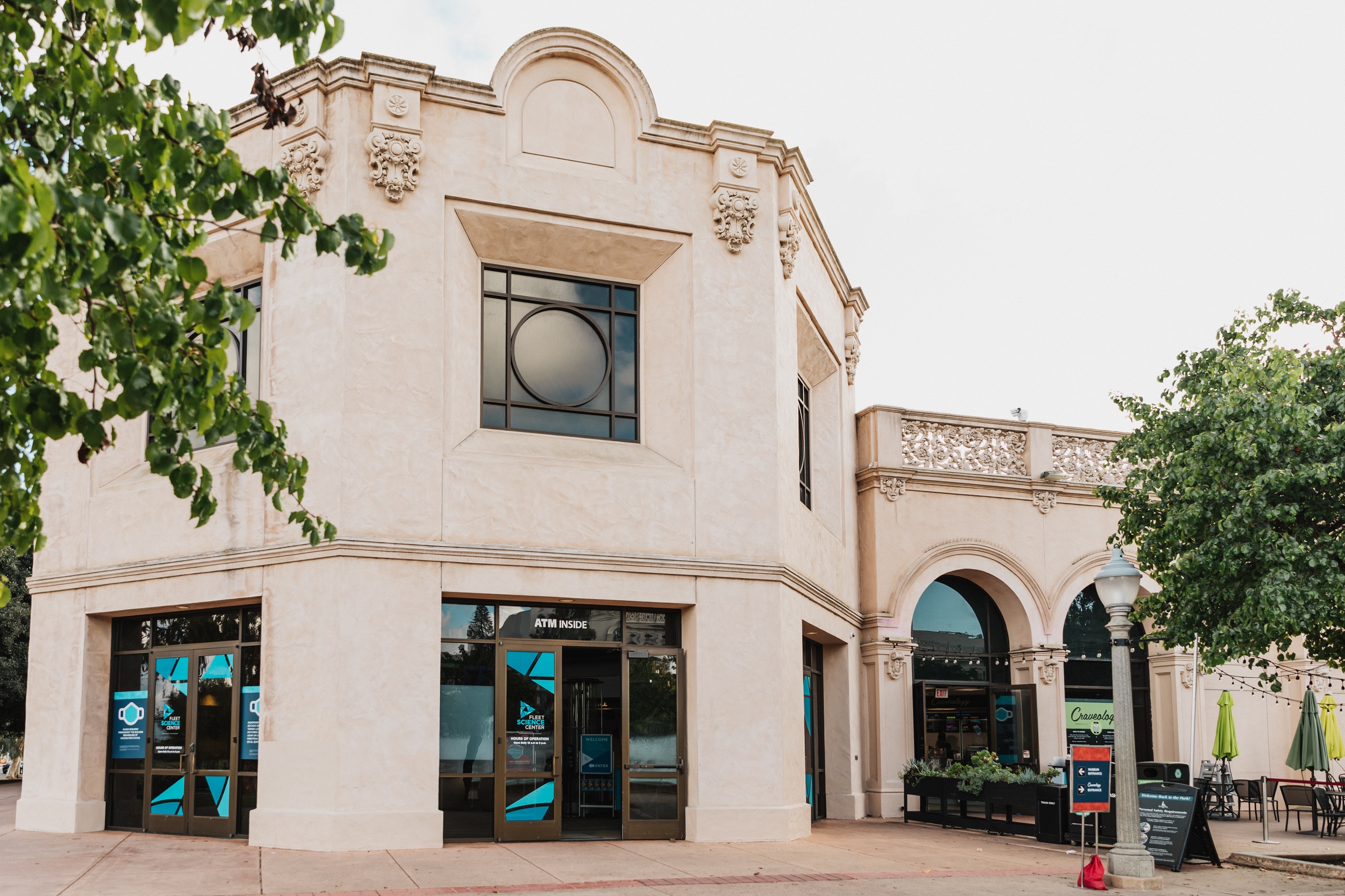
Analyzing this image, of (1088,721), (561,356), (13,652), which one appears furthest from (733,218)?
(13,652)

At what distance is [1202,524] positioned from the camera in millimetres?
15641

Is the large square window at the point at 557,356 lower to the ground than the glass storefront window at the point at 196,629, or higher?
higher

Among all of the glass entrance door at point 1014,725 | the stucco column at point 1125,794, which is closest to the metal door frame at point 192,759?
the stucco column at point 1125,794

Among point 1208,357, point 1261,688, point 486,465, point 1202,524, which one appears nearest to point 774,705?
point 486,465

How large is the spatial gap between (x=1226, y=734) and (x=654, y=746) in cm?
1148

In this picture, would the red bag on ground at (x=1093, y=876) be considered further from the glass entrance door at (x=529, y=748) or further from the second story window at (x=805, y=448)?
the second story window at (x=805, y=448)

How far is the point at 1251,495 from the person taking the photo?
14594 mm

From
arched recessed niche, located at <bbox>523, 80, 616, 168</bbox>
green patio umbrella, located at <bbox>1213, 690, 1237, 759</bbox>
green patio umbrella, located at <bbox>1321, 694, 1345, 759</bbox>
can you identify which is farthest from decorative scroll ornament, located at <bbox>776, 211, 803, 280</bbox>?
green patio umbrella, located at <bbox>1321, 694, 1345, 759</bbox>

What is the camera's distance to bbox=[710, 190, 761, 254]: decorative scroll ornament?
1652cm

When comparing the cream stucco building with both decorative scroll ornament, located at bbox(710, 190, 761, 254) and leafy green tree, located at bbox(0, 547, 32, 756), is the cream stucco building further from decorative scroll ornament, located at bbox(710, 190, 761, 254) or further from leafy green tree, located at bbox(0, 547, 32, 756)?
leafy green tree, located at bbox(0, 547, 32, 756)

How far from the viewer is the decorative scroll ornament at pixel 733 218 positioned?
54.2 ft

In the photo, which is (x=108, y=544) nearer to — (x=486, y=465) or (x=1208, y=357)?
(x=486, y=465)

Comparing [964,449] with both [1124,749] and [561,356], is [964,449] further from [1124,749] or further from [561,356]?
[1124,749]

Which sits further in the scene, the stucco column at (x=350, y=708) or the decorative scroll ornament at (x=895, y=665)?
the decorative scroll ornament at (x=895, y=665)
